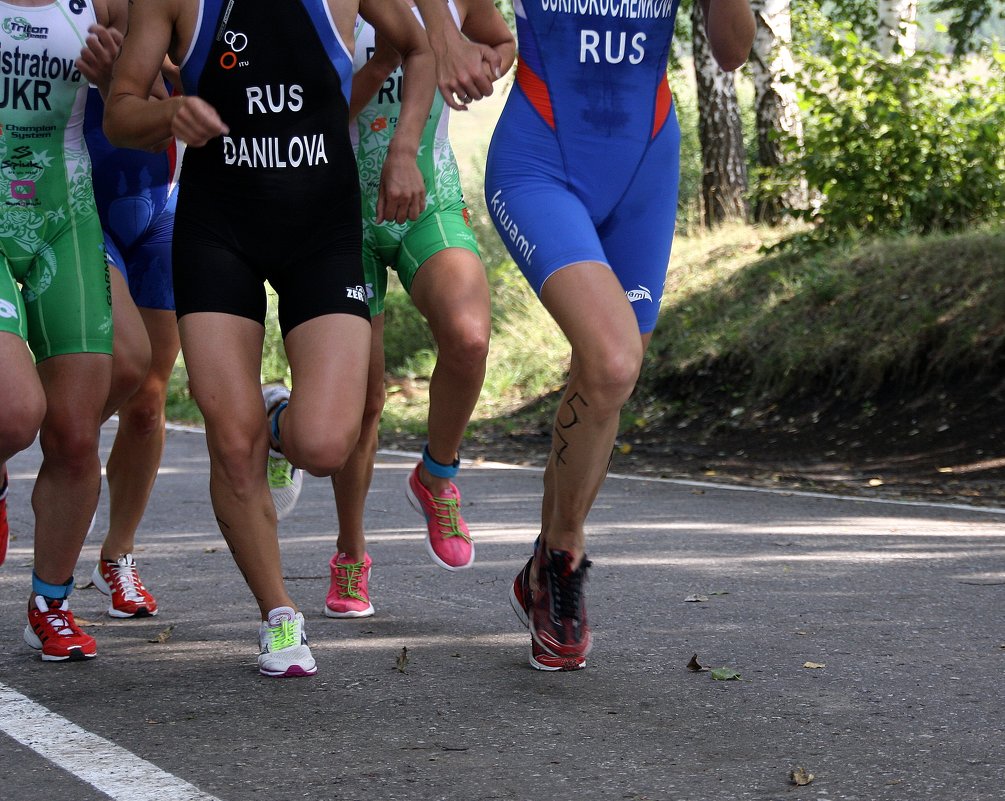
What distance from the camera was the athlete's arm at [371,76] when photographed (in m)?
5.25

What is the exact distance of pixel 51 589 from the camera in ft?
16.6

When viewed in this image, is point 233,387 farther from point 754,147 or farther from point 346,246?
point 754,147

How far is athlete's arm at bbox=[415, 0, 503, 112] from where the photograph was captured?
4.77m

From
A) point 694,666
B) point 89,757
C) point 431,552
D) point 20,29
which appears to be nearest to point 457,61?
point 20,29

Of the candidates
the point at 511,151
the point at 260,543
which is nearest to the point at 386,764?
the point at 260,543

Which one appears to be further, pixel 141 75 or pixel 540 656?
pixel 540 656

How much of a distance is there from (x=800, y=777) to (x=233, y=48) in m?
2.59

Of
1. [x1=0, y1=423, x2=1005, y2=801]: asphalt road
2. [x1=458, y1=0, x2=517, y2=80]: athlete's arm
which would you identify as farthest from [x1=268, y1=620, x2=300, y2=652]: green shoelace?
[x1=458, y1=0, x2=517, y2=80]: athlete's arm

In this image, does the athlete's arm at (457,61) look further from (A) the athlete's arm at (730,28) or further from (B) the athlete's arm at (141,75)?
(B) the athlete's arm at (141,75)

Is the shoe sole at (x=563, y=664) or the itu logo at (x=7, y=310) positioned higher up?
the itu logo at (x=7, y=310)

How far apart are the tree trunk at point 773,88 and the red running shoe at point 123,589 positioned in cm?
1445

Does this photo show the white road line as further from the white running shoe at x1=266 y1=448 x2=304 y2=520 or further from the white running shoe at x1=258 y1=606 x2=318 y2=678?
the white running shoe at x1=266 y1=448 x2=304 y2=520

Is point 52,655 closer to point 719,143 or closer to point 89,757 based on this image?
point 89,757

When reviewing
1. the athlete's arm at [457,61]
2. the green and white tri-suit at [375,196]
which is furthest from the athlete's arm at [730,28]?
the green and white tri-suit at [375,196]
